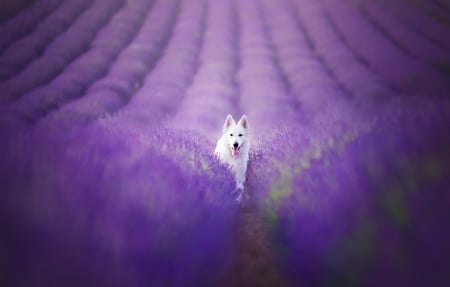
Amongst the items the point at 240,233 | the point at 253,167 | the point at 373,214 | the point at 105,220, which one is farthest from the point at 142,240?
the point at 253,167

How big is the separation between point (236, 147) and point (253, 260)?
40.4 inches

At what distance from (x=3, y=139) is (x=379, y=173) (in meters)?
1.01

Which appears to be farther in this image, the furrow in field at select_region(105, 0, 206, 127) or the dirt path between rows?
the furrow in field at select_region(105, 0, 206, 127)

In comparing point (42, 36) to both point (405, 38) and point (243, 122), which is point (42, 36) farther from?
point (405, 38)

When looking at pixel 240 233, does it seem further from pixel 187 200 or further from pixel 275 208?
pixel 187 200

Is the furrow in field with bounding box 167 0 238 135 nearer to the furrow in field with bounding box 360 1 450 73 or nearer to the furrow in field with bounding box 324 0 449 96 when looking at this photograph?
the furrow in field with bounding box 324 0 449 96

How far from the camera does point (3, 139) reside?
3.43ft

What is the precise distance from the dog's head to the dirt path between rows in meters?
0.69

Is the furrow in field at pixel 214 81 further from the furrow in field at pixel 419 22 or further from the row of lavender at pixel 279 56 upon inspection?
the furrow in field at pixel 419 22

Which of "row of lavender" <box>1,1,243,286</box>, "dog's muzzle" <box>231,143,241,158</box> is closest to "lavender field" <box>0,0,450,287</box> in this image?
"row of lavender" <box>1,1,243,286</box>

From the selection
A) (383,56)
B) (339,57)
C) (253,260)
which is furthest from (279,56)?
(253,260)

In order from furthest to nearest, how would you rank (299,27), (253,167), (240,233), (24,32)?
(299,27)
(24,32)
(253,167)
(240,233)

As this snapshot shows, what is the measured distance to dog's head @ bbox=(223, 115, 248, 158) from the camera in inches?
93.9

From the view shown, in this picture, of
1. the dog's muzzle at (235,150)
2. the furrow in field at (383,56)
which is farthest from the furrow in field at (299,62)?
the dog's muzzle at (235,150)
